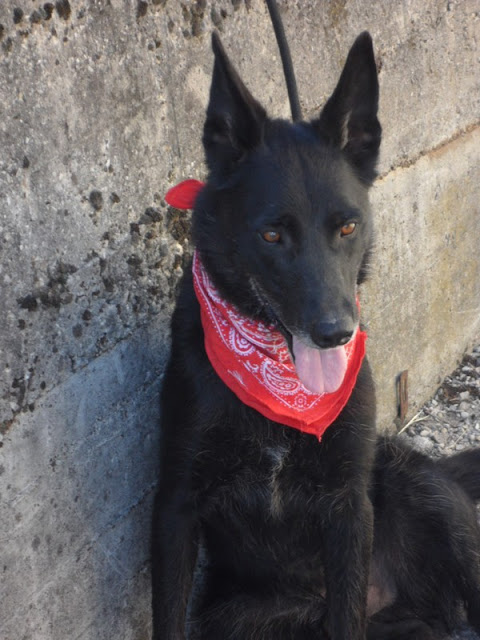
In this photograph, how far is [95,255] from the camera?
7.85ft

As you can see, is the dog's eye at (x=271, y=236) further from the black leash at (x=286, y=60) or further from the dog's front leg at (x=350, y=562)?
the dog's front leg at (x=350, y=562)

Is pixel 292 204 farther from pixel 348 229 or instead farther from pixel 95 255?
pixel 95 255

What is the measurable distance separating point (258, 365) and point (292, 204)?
0.52 metres

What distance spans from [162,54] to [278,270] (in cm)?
79

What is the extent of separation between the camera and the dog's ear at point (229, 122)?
218 cm

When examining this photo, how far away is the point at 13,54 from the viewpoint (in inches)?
79.1

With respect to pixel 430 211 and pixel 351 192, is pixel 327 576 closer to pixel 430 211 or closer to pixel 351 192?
pixel 351 192

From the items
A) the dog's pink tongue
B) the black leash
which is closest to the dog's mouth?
the dog's pink tongue

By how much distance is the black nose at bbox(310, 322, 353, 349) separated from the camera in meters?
2.11

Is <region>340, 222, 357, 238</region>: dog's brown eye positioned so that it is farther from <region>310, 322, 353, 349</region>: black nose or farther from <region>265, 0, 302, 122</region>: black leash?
<region>265, 0, 302, 122</region>: black leash

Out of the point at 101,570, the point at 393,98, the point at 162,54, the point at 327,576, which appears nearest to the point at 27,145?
the point at 162,54

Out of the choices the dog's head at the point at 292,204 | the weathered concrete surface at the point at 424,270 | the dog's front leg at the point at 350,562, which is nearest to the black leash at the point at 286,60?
the dog's head at the point at 292,204

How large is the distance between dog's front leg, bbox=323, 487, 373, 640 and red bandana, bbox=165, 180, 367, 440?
0.28 metres

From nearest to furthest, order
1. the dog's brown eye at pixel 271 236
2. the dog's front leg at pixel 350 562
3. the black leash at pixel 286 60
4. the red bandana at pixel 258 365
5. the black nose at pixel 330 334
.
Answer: the black nose at pixel 330 334
the dog's brown eye at pixel 271 236
the red bandana at pixel 258 365
the dog's front leg at pixel 350 562
the black leash at pixel 286 60
